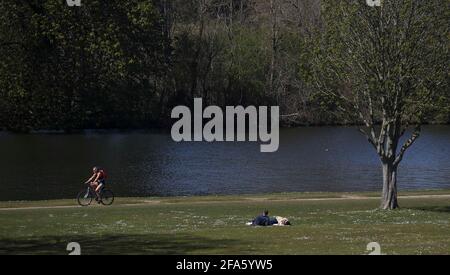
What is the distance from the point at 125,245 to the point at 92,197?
53.6 ft

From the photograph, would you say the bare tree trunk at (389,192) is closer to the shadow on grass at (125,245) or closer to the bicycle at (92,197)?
the shadow on grass at (125,245)

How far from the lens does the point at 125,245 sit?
1961 cm

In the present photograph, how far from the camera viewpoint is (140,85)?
25781mm

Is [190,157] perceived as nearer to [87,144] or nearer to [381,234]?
[87,144]

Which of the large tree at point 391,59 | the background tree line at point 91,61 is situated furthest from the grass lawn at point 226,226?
the large tree at point 391,59

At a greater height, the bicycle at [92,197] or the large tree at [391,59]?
the large tree at [391,59]

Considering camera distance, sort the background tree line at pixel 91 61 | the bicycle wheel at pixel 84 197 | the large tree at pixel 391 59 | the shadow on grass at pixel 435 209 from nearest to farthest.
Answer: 1. the background tree line at pixel 91 61
2. the large tree at pixel 391 59
3. the shadow on grass at pixel 435 209
4. the bicycle wheel at pixel 84 197

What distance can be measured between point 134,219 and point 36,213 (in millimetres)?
4601

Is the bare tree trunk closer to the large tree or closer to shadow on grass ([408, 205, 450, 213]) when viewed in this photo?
the large tree

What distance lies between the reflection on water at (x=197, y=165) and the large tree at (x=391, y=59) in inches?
594

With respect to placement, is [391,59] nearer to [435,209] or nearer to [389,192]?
[389,192]

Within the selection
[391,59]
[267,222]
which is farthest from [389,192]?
[267,222]

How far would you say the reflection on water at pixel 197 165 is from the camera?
46281 millimetres

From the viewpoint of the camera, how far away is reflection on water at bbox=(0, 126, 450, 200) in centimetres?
4628
